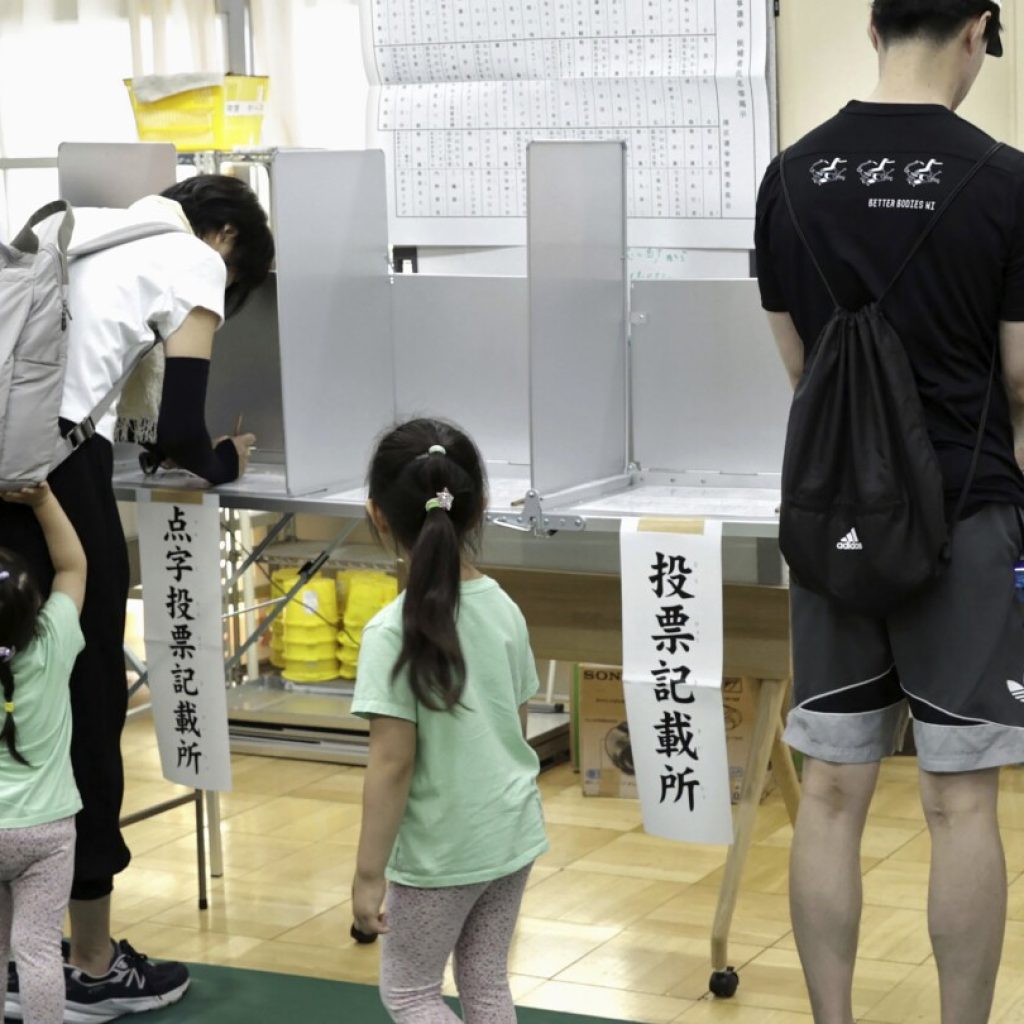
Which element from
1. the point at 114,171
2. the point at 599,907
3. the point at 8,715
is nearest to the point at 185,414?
the point at 8,715

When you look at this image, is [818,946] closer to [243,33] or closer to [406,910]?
[406,910]

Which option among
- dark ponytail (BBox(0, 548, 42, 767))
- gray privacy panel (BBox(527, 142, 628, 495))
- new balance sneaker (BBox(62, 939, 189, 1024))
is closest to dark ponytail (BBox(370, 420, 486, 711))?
dark ponytail (BBox(0, 548, 42, 767))

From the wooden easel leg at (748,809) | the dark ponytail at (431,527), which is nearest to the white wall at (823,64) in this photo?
the wooden easel leg at (748,809)

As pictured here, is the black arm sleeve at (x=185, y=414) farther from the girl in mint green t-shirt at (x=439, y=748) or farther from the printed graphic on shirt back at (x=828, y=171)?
the printed graphic on shirt back at (x=828, y=171)

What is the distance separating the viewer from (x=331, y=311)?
306cm

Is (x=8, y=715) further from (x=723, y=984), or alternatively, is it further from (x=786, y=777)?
(x=786, y=777)

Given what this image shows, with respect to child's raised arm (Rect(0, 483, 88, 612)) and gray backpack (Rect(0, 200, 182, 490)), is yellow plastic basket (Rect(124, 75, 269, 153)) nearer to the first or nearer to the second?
gray backpack (Rect(0, 200, 182, 490))

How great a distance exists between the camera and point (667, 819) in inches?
105

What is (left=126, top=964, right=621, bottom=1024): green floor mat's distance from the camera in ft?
8.98

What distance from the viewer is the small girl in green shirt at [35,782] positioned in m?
2.40

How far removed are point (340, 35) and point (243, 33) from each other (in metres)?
0.28

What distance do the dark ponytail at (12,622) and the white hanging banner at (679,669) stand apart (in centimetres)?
82

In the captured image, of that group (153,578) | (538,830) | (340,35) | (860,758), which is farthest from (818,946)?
(340,35)

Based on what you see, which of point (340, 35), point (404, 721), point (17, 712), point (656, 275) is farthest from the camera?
point (340, 35)
